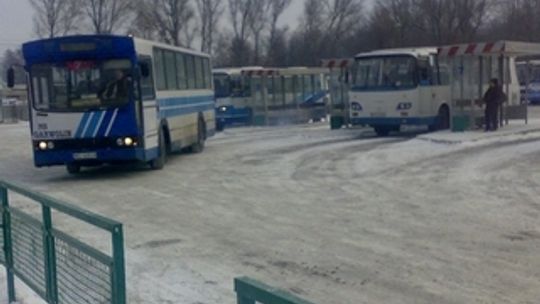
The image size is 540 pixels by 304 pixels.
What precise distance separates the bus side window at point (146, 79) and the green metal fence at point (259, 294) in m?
15.1

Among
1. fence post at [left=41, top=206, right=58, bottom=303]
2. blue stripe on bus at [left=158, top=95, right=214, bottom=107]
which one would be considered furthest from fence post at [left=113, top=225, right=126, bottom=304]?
blue stripe on bus at [left=158, top=95, right=214, bottom=107]

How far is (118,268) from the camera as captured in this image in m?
5.16

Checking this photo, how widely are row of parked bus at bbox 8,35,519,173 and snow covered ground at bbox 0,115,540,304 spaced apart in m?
0.85

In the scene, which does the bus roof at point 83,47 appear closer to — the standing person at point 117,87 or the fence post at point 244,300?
the standing person at point 117,87

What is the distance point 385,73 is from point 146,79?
11.4m

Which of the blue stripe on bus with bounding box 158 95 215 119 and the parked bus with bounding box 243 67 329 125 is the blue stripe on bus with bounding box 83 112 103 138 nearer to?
the blue stripe on bus with bounding box 158 95 215 119

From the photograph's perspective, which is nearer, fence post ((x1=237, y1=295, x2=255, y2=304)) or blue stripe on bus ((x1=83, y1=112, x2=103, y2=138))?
fence post ((x1=237, y1=295, x2=255, y2=304))

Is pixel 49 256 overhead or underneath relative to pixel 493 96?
underneath

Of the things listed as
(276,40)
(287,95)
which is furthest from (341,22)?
(287,95)

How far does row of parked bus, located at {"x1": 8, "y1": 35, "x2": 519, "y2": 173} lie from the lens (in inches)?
709

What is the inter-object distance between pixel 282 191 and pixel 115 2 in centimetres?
7044

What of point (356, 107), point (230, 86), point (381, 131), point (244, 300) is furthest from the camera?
point (230, 86)

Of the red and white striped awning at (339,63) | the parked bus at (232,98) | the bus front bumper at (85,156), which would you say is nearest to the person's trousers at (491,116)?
the red and white striped awning at (339,63)

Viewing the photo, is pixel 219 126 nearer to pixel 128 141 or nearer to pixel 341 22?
pixel 128 141
